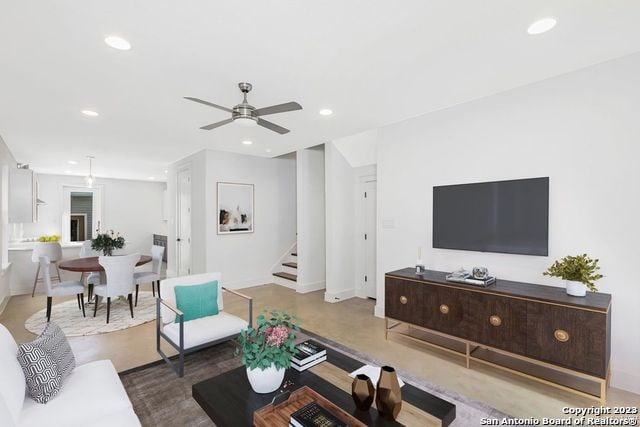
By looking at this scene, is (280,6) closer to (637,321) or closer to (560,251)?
(560,251)

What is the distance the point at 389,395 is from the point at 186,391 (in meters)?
1.79

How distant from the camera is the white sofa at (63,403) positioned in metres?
1.46

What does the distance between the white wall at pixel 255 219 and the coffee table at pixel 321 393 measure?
3.95 meters

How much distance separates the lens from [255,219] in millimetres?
6258

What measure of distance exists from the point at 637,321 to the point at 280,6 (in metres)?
3.48

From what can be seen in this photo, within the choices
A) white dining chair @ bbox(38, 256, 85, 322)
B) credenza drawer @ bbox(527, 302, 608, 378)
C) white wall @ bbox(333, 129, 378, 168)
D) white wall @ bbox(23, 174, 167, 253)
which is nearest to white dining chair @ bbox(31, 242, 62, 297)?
white dining chair @ bbox(38, 256, 85, 322)

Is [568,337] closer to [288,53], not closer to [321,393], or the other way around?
[321,393]

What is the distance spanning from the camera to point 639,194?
94.6 inches

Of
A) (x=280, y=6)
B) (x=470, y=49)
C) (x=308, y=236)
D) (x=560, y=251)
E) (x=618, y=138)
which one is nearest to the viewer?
(x=280, y=6)

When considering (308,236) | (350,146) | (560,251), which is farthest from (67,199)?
(560,251)

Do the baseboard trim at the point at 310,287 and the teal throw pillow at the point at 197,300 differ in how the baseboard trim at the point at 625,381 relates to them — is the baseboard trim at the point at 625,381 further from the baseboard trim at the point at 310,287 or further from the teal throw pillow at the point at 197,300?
the baseboard trim at the point at 310,287

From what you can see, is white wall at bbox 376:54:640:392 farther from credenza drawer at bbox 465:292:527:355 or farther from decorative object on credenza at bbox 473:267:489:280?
credenza drawer at bbox 465:292:527:355

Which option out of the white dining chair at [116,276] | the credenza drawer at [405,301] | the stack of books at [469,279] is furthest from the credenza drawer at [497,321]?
the white dining chair at [116,276]

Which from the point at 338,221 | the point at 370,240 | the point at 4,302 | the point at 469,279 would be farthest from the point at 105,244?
the point at 469,279
